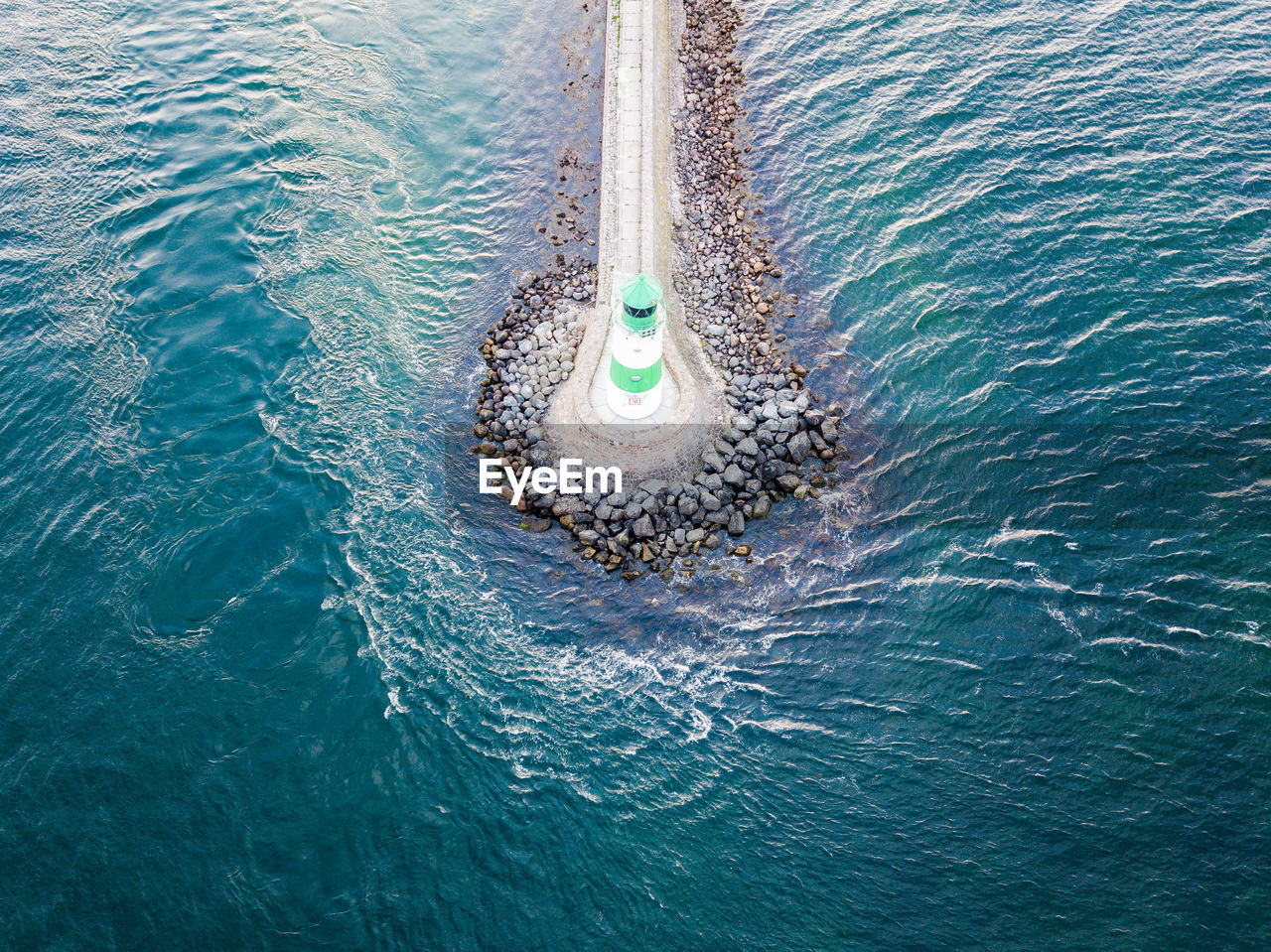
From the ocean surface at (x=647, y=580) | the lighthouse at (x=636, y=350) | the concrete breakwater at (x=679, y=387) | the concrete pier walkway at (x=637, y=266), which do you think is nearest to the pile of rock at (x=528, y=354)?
the concrete breakwater at (x=679, y=387)

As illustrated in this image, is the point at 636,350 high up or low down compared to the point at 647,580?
up

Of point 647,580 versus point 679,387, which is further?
point 679,387

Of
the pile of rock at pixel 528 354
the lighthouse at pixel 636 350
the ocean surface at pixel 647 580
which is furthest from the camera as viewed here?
the pile of rock at pixel 528 354

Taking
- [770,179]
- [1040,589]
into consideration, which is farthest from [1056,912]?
[770,179]

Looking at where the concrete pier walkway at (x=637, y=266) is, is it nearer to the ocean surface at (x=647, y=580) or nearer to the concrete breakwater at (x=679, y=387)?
the concrete breakwater at (x=679, y=387)

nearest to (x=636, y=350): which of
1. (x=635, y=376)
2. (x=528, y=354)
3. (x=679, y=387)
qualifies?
(x=635, y=376)

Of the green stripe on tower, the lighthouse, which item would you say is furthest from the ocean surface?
the green stripe on tower

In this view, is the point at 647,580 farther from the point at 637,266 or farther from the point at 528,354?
the point at 637,266
